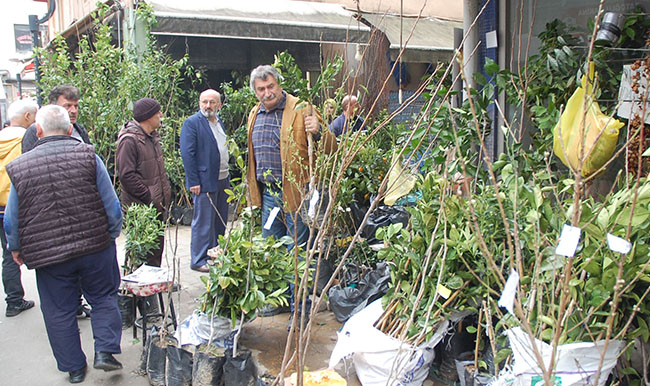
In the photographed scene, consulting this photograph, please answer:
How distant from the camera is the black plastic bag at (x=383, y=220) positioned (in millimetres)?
5184

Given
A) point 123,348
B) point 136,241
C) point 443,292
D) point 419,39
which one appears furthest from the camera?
point 419,39

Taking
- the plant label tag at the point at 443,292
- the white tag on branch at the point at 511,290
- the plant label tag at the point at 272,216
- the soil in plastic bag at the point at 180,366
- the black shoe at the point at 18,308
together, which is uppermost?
the white tag on branch at the point at 511,290

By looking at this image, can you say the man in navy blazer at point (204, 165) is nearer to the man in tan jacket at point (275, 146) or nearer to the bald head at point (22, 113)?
the man in tan jacket at point (275, 146)

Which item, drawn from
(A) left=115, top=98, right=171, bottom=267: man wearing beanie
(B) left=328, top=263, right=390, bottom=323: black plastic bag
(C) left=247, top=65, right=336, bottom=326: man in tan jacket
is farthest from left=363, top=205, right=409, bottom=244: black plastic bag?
A: (A) left=115, top=98, right=171, bottom=267: man wearing beanie

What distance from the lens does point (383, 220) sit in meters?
5.27

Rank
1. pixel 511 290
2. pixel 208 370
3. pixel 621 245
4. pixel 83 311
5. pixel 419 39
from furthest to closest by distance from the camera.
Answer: pixel 419 39, pixel 83 311, pixel 208 370, pixel 511 290, pixel 621 245

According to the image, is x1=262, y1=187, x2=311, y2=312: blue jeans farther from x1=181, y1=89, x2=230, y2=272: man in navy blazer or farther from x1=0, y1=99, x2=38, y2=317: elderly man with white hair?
x1=0, y1=99, x2=38, y2=317: elderly man with white hair

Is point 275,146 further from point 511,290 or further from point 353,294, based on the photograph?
point 511,290

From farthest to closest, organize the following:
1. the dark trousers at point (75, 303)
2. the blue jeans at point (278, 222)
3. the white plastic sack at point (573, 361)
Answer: the blue jeans at point (278, 222) → the dark trousers at point (75, 303) → the white plastic sack at point (573, 361)

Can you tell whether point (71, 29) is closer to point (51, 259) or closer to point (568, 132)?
point (51, 259)

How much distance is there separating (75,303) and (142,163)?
166 cm

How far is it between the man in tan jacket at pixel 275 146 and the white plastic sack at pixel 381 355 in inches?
39.9

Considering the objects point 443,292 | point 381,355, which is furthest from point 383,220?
point 443,292

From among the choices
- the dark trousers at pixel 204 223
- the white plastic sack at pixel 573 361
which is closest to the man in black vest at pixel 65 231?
the dark trousers at pixel 204 223
